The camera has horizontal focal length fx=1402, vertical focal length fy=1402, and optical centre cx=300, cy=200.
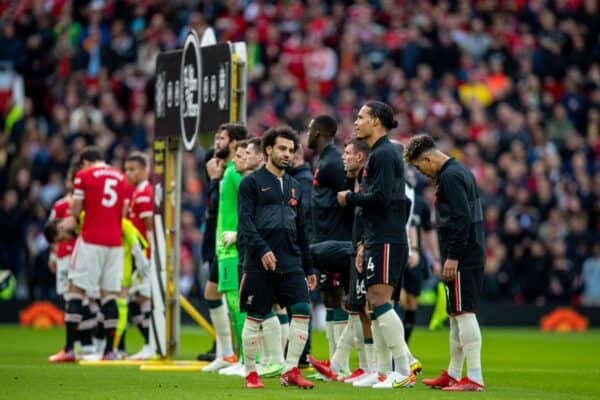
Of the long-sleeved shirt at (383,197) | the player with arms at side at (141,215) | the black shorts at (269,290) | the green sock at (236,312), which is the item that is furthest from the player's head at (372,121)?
the player with arms at side at (141,215)

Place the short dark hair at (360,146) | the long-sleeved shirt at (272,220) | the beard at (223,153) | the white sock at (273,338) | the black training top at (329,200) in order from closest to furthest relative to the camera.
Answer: the long-sleeved shirt at (272,220) < the white sock at (273,338) < the short dark hair at (360,146) < the black training top at (329,200) < the beard at (223,153)

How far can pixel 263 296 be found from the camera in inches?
516

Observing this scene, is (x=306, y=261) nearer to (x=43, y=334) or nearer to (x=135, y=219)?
(x=135, y=219)

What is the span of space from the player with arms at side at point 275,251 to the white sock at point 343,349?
1.91 feet

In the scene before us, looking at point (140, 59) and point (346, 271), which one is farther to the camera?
point (140, 59)

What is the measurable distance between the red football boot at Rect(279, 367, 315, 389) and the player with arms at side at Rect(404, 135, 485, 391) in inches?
50.1

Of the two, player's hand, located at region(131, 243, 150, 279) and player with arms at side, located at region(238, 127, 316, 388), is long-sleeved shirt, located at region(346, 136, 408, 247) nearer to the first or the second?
player with arms at side, located at region(238, 127, 316, 388)

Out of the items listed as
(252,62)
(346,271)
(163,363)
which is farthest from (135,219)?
(252,62)

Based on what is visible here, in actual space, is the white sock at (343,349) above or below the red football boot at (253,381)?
above

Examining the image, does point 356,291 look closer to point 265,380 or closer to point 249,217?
point 249,217

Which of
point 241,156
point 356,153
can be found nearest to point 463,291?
point 356,153

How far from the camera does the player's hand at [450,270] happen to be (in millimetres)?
12656

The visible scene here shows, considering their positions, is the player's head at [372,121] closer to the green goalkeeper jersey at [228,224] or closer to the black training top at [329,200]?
the black training top at [329,200]

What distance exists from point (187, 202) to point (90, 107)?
325 cm
